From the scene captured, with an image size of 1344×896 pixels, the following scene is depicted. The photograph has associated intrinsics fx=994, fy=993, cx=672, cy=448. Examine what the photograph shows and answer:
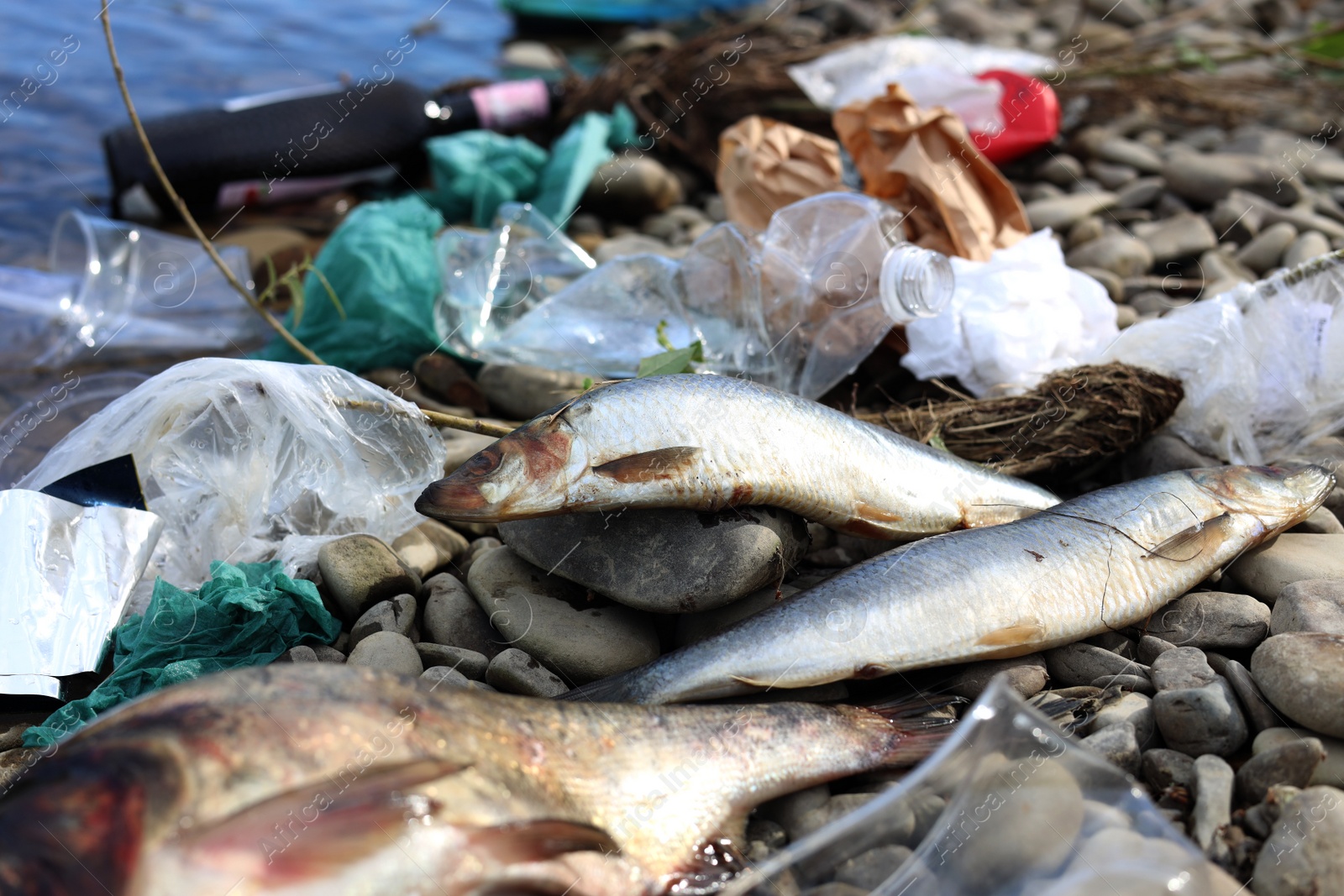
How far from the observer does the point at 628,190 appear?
20.6ft

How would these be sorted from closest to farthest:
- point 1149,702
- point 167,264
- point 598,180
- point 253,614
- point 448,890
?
point 448,890
point 1149,702
point 253,614
point 167,264
point 598,180


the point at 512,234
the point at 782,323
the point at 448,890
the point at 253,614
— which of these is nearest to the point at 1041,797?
the point at 448,890

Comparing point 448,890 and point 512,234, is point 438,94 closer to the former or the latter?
point 512,234

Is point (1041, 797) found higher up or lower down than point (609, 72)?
lower down

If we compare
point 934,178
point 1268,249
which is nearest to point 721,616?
point 934,178

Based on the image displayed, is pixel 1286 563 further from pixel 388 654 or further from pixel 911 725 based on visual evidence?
pixel 388 654

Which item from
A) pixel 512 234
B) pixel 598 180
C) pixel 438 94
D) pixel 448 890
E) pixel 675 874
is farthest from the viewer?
pixel 438 94

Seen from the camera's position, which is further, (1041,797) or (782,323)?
(782,323)

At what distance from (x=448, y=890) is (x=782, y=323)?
10.7ft

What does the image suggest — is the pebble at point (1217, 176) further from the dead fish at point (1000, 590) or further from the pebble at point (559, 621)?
the pebble at point (559, 621)

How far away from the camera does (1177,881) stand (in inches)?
73.5

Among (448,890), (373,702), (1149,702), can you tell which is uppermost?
(373,702)

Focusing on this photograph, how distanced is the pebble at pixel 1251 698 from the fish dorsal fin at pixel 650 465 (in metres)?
1.56

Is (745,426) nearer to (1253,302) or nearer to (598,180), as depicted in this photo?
(1253,302)
